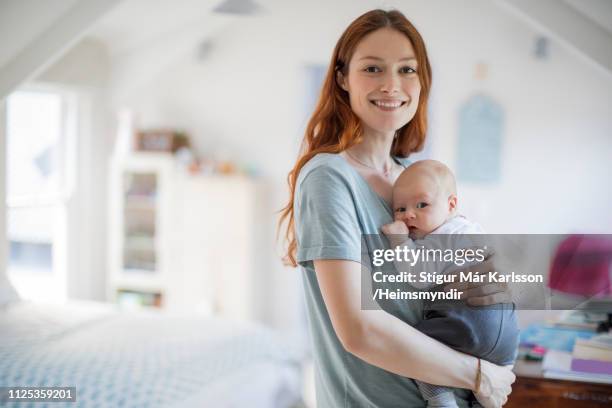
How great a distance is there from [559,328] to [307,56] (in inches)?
A: 86.9

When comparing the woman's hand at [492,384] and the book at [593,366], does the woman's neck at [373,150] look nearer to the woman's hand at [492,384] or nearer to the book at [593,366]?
the woman's hand at [492,384]

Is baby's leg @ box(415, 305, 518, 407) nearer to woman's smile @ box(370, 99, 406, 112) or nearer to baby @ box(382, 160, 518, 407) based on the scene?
baby @ box(382, 160, 518, 407)

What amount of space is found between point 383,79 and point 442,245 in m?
0.28

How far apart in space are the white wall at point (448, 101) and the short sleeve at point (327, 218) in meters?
0.53

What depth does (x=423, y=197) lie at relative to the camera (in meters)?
1.01

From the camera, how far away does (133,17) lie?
7.07 feet

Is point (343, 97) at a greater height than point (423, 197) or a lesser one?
greater

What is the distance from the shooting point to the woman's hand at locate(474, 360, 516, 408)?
959mm

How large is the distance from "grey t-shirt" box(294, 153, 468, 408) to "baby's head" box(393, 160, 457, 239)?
0.03 meters

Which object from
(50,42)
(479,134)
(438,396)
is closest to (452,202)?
(438,396)

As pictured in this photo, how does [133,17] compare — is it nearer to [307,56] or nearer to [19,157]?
[19,157]

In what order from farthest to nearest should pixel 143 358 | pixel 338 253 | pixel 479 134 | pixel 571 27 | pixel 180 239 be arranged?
pixel 180 239 < pixel 479 134 < pixel 143 358 < pixel 571 27 < pixel 338 253

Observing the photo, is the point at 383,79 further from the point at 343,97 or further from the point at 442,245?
the point at 442,245

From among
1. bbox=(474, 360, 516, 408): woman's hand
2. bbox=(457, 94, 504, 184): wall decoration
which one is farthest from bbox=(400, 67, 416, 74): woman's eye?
bbox=(457, 94, 504, 184): wall decoration
